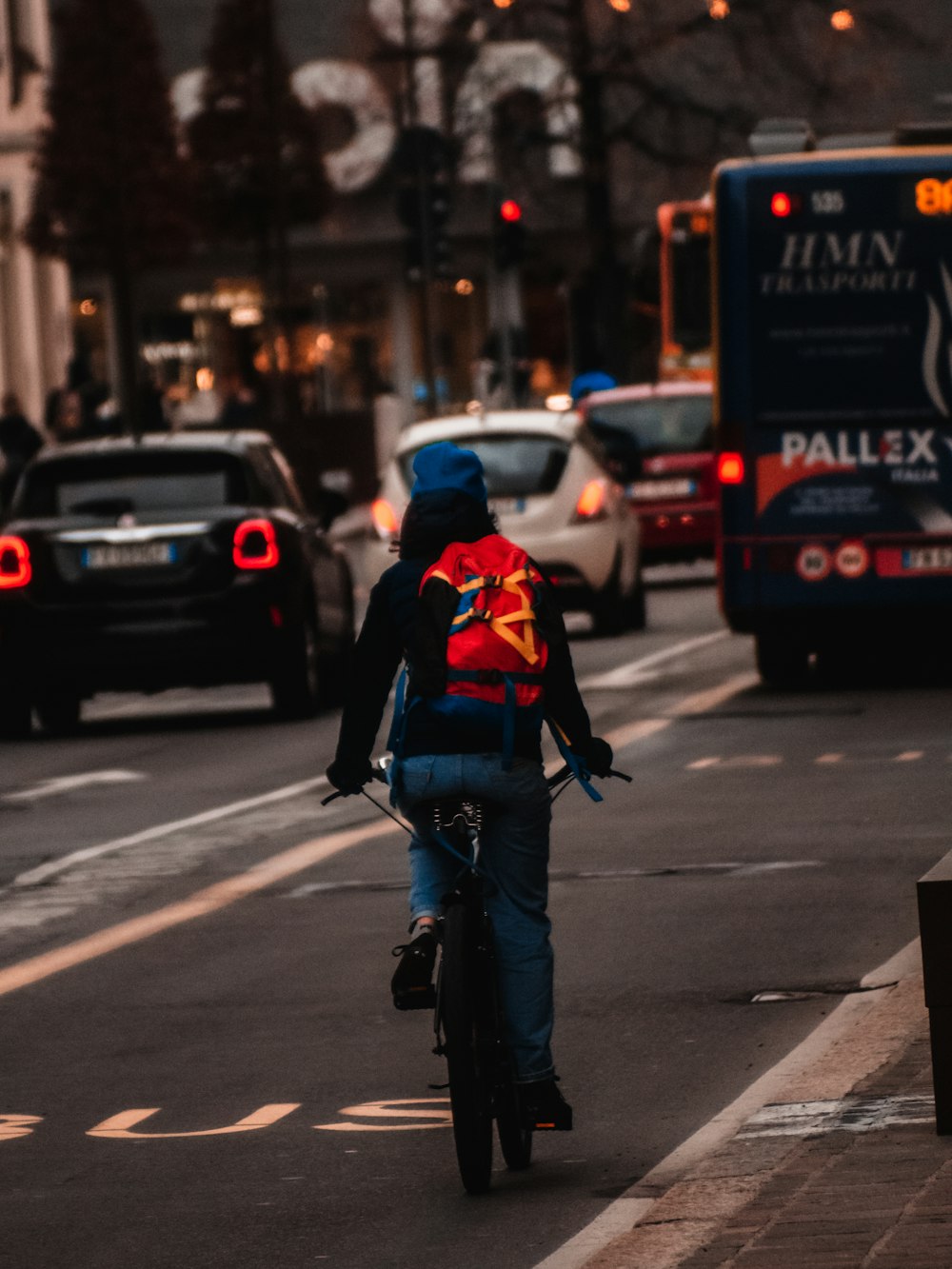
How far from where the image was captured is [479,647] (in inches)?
292

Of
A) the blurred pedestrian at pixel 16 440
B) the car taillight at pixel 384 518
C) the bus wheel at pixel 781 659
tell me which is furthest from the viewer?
the blurred pedestrian at pixel 16 440

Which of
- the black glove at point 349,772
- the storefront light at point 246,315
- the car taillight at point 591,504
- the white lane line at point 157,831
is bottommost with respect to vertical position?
the white lane line at point 157,831

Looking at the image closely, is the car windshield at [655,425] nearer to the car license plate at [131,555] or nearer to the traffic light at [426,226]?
the traffic light at [426,226]

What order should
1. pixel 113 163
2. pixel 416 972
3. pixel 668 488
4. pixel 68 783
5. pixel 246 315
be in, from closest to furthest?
pixel 416 972 → pixel 68 783 → pixel 668 488 → pixel 113 163 → pixel 246 315

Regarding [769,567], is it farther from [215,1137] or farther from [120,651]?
[215,1137]

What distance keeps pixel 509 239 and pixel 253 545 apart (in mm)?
17922

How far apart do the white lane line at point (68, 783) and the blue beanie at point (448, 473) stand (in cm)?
883

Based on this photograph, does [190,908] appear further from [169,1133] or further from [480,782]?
[480,782]

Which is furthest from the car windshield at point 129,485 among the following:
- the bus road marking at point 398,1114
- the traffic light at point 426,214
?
the traffic light at point 426,214

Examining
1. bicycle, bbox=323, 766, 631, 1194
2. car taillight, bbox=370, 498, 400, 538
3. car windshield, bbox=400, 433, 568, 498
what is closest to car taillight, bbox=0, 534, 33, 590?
car taillight, bbox=370, 498, 400, 538

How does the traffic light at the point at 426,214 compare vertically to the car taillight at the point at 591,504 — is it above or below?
above

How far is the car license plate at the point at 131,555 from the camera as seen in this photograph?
19031 millimetres

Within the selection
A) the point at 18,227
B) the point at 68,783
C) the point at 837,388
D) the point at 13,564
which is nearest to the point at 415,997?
the point at 68,783

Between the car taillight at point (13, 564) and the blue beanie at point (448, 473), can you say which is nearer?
the blue beanie at point (448, 473)
